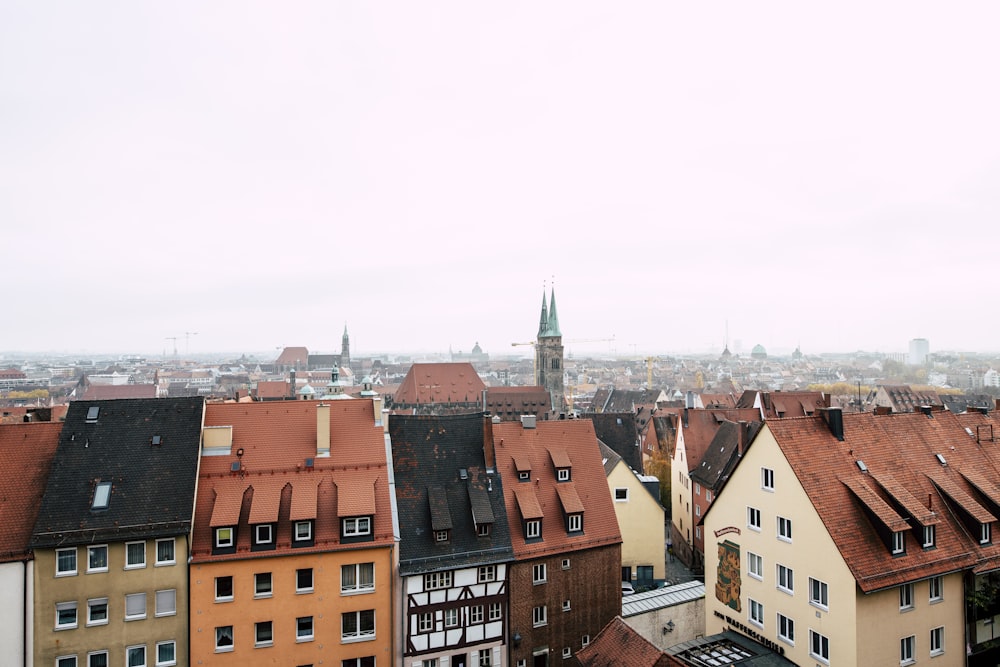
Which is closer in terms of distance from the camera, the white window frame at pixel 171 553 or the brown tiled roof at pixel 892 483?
the brown tiled roof at pixel 892 483

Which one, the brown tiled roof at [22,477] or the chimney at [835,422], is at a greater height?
the chimney at [835,422]

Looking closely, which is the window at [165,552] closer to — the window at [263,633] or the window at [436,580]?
the window at [263,633]

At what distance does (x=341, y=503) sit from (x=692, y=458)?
103 feet

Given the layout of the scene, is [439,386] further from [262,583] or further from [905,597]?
[905,597]

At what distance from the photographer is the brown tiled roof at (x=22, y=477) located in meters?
24.1

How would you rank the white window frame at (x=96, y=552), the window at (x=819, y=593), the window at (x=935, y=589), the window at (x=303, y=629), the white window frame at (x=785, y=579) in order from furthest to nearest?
the window at (x=303, y=629)
the white window frame at (x=96, y=552)
the white window frame at (x=785, y=579)
the window at (x=935, y=589)
the window at (x=819, y=593)

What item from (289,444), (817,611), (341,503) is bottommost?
(817,611)

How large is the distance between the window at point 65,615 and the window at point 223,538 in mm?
5354

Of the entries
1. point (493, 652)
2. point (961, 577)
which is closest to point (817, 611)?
point (961, 577)

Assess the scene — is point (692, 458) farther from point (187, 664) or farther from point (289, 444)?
point (187, 664)

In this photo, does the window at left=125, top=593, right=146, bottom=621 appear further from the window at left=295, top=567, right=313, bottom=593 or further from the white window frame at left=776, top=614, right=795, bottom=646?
the white window frame at left=776, top=614, right=795, bottom=646

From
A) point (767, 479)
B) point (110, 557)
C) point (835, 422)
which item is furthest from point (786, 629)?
point (110, 557)

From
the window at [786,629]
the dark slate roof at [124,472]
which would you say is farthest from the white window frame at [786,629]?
the dark slate roof at [124,472]

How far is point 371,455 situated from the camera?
1176 inches
